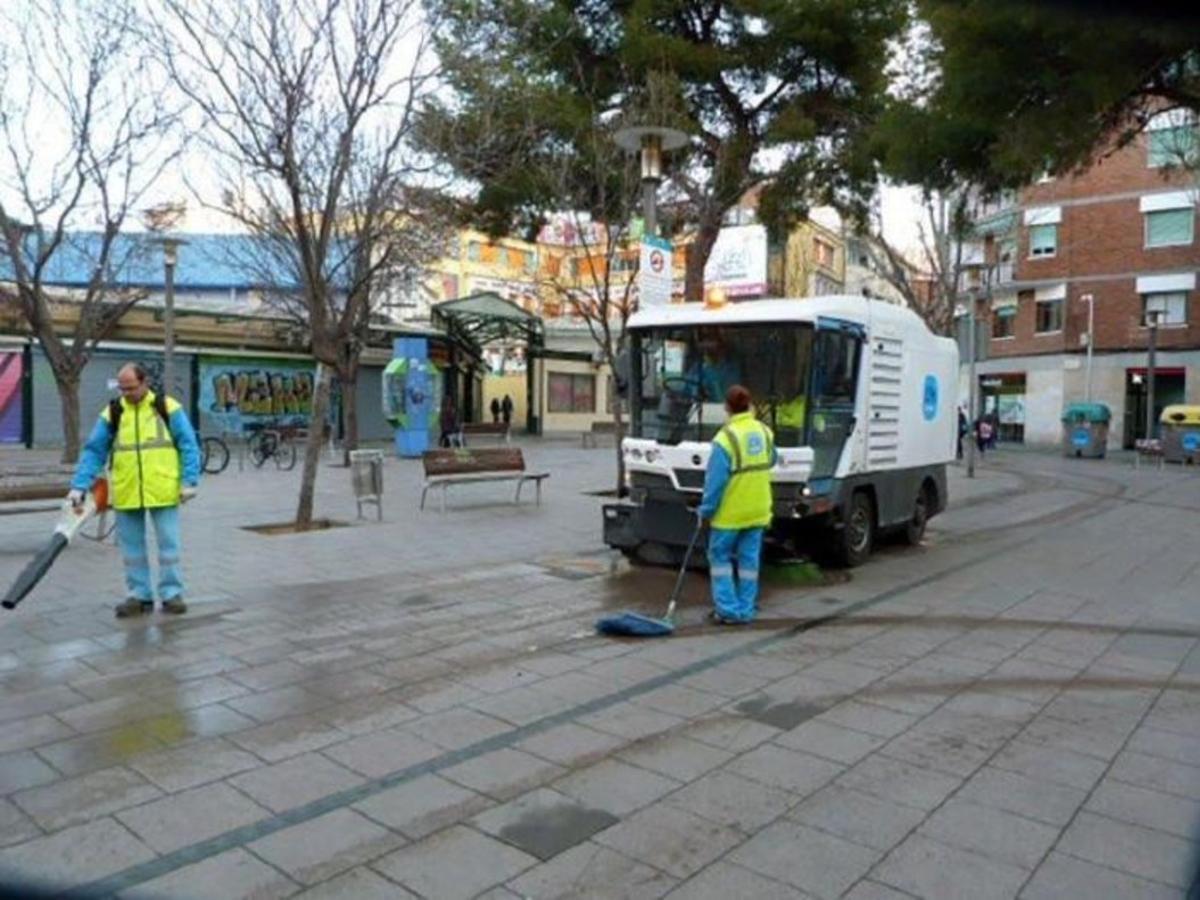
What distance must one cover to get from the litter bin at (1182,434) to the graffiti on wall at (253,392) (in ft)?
82.1

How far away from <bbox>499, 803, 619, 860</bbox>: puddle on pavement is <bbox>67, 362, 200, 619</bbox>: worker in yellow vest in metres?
4.27

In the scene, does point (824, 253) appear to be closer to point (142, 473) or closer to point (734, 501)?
point (734, 501)

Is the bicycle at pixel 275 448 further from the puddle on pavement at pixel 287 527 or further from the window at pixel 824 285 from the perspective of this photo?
the window at pixel 824 285

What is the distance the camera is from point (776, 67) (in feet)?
52.5

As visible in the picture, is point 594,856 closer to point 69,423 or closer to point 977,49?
point 977,49

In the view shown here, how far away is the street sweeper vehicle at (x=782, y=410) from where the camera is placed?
8.45m

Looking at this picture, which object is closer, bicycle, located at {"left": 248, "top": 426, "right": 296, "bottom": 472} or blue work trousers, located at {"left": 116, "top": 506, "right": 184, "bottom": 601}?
→ blue work trousers, located at {"left": 116, "top": 506, "right": 184, "bottom": 601}

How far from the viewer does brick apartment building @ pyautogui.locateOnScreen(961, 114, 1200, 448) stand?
3634 centimetres

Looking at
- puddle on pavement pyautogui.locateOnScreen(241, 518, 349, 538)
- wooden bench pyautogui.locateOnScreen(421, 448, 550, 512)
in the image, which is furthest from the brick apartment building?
puddle on pavement pyautogui.locateOnScreen(241, 518, 349, 538)

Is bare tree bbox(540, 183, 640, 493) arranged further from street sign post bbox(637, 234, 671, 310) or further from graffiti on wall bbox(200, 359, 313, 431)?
graffiti on wall bbox(200, 359, 313, 431)

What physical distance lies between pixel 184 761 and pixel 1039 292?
42421 millimetres

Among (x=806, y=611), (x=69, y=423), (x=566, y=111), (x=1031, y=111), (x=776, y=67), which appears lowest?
(x=806, y=611)

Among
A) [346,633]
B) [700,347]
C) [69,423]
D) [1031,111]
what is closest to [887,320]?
[700,347]

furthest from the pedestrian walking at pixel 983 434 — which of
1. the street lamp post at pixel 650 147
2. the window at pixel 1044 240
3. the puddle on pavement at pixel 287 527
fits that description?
the puddle on pavement at pixel 287 527
